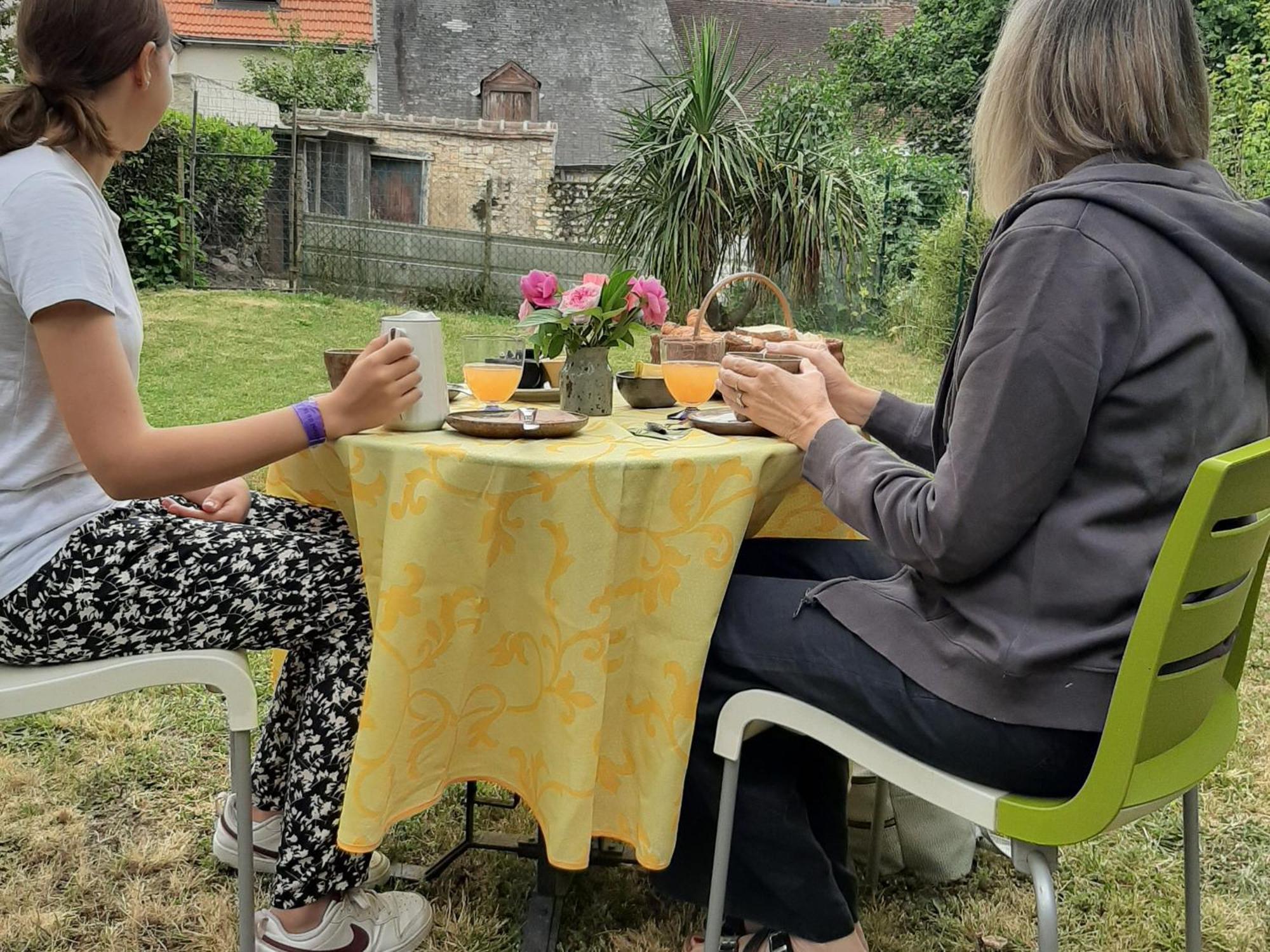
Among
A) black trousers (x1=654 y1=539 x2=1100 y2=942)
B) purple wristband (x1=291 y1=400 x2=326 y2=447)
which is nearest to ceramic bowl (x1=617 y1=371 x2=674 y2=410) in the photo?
black trousers (x1=654 y1=539 x2=1100 y2=942)

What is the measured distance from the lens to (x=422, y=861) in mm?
2164

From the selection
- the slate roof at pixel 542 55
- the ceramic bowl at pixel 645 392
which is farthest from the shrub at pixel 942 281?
the slate roof at pixel 542 55

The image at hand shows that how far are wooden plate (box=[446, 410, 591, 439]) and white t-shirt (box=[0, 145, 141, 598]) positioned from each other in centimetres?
48

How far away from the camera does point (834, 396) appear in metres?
1.91

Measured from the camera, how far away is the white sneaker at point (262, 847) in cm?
204

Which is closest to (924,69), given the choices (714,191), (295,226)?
(295,226)

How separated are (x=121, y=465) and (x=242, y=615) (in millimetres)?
299

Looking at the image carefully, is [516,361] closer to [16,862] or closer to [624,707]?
[624,707]

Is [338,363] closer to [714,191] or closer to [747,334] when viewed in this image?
[747,334]

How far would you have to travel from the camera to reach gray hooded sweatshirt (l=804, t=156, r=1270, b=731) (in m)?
1.19

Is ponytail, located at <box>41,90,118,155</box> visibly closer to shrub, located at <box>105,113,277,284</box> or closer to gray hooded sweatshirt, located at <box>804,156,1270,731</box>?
gray hooded sweatshirt, located at <box>804,156,1270,731</box>

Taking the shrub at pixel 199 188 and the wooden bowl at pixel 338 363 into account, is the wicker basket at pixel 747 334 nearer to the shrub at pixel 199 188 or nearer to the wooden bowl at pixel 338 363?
the wooden bowl at pixel 338 363

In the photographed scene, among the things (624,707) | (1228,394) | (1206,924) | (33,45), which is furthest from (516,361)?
(1206,924)

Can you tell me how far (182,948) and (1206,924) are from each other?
6.20ft
